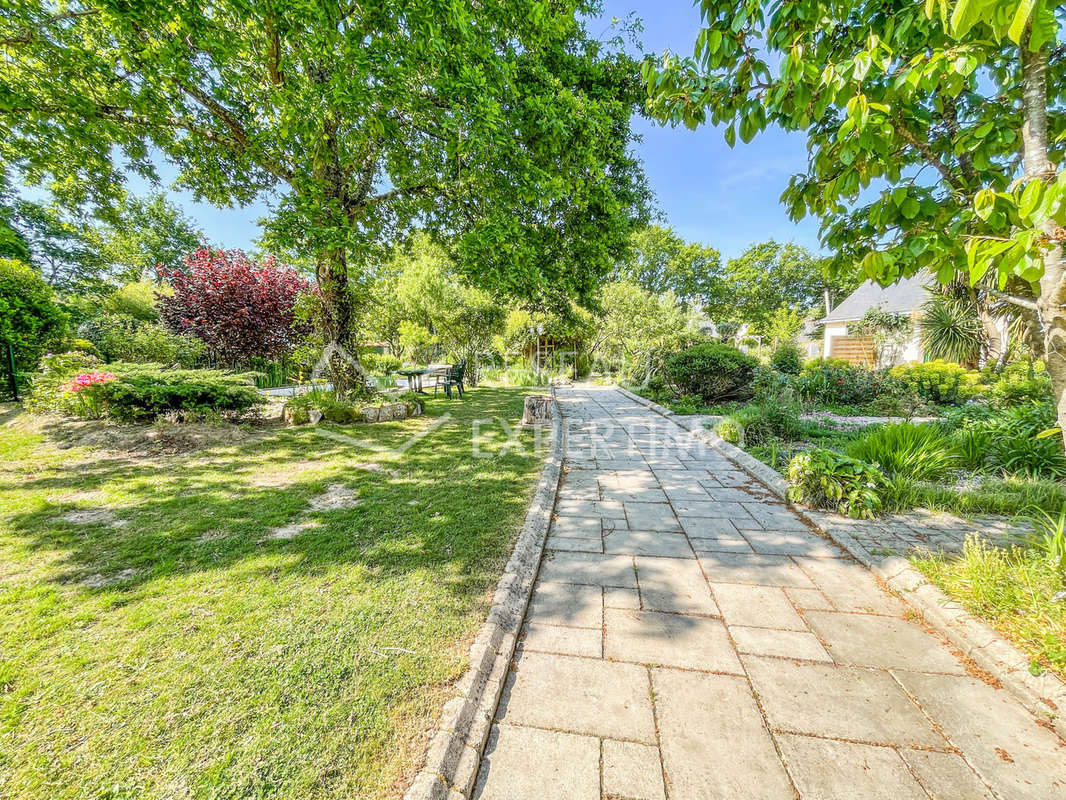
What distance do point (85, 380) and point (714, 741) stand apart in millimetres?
8013

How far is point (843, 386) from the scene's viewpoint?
27.8ft

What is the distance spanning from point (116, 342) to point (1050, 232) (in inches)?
610

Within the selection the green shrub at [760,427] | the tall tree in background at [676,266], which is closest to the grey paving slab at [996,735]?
the green shrub at [760,427]

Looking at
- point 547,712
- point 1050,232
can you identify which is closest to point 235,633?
point 547,712

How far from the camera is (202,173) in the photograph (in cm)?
628

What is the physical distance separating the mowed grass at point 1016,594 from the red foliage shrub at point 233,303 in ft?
43.5

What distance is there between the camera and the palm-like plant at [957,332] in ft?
32.8

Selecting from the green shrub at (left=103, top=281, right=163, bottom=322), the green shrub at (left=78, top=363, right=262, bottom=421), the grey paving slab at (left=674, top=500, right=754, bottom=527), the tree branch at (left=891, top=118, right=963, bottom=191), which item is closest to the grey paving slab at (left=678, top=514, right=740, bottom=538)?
the grey paving slab at (left=674, top=500, right=754, bottom=527)

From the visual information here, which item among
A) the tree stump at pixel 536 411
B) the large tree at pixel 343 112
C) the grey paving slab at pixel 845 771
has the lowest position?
the grey paving slab at pixel 845 771

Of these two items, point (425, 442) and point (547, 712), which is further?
point (425, 442)

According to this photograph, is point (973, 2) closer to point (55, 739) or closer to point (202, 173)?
point (55, 739)

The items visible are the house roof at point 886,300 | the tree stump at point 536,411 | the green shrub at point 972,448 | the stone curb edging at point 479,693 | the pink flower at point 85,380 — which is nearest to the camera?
the stone curb edging at point 479,693

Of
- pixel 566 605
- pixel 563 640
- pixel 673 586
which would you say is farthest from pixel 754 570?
pixel 563 640

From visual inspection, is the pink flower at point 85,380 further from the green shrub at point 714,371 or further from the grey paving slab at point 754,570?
the green shrub at point 714,371
